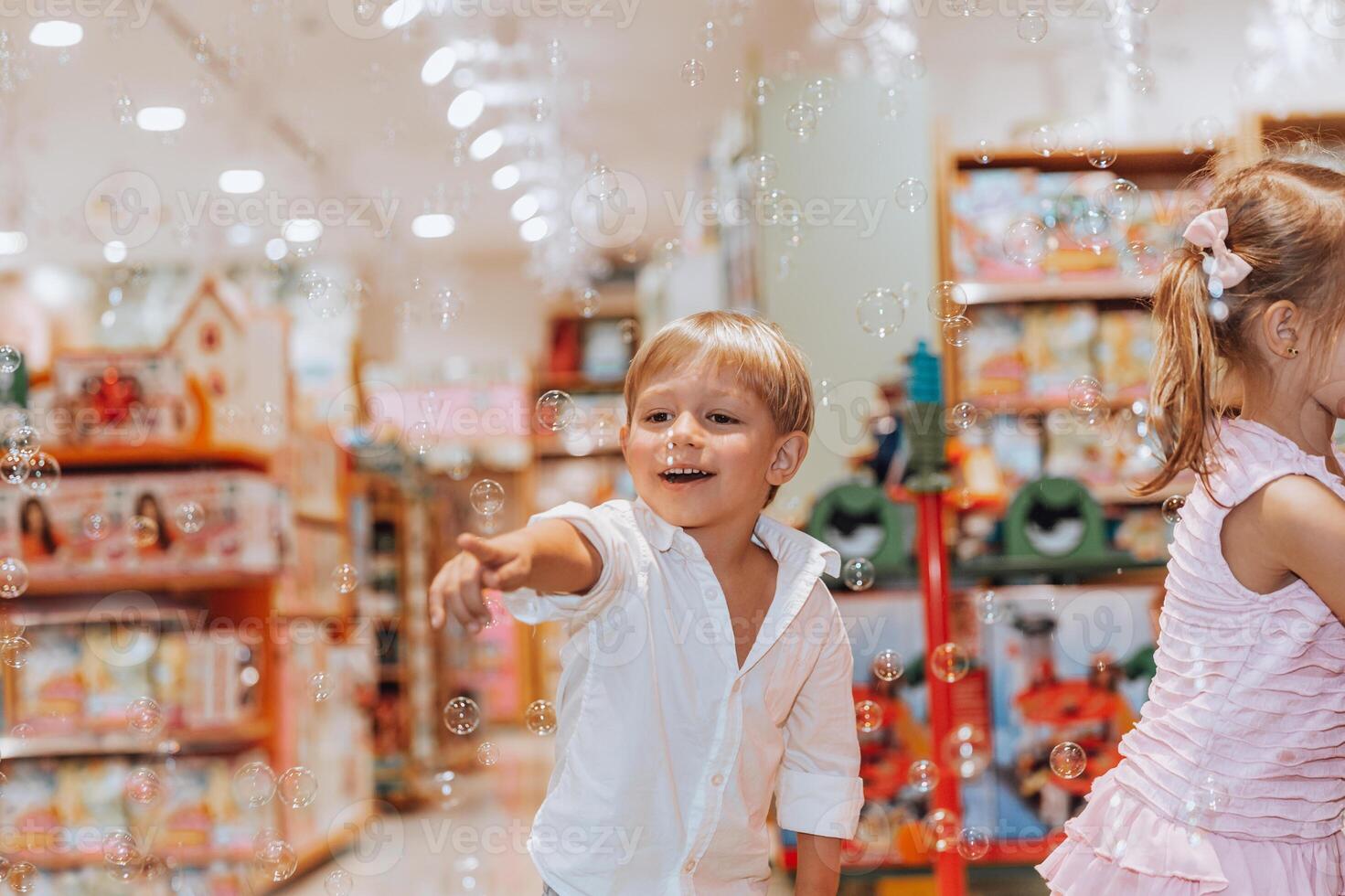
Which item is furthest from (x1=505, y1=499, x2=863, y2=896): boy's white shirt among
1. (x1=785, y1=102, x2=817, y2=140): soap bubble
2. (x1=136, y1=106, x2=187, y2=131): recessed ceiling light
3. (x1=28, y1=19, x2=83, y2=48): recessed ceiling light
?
(x1=136, y1=106, x2=187, y2=131): recessed ceiling light

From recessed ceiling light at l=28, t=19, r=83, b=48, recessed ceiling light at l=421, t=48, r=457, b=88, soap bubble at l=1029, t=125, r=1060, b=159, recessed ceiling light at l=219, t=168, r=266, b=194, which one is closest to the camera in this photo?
soap bubble at l=1029, t=125, r=1060, b=159

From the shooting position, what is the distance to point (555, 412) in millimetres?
1679

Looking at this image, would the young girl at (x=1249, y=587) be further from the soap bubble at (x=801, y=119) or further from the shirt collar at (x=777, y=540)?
the soap bubble at (x=801, y=119)

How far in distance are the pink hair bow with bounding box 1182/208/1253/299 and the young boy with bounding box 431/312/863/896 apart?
40 cm

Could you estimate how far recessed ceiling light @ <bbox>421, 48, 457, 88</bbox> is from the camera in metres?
4.74

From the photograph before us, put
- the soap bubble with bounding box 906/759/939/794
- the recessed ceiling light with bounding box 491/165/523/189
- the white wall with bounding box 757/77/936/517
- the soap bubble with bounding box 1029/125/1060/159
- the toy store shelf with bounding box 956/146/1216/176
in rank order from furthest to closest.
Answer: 1. the recessed ceiling light with bounding box 491/165/523/189
2. the toy store shelf with bounding box 956/146/1216/176
3. the white wall with bounding box 757/77/936/517
4. the soap bubble with bounding box 1029/125/1060/159
5. the soap bubble with bounding box 906/759/939/794

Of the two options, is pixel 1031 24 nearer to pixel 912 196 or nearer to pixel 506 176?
pixel 912 196

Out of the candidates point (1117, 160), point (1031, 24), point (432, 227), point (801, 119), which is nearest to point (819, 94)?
point (801, 119)

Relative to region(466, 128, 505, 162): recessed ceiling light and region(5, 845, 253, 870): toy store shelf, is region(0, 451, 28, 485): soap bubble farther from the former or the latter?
region(466, 128, 505, 162): recessed ceiling light

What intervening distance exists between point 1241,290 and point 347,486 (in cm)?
397

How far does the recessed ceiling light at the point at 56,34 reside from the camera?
16.1ft

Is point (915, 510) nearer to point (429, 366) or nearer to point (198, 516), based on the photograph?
point (198, 516)

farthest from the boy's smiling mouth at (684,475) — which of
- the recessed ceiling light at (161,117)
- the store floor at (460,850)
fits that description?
the recessed ceiling light at (161,117)

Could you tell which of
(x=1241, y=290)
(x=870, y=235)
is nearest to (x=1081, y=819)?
(x=1241, y=290)
